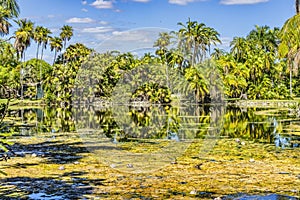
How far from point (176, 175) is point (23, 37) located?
4424 centimetres

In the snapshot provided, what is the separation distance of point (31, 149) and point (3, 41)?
5.17 meters

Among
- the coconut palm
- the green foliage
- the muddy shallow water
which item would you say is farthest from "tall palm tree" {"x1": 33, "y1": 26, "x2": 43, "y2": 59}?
the muddy shallow water

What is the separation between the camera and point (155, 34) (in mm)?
12883

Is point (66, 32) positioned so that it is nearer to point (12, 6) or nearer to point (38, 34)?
point (38, 34)

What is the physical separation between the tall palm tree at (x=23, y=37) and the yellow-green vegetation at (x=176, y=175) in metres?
39.8

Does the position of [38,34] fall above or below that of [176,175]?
above

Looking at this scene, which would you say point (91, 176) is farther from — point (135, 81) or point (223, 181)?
point (135, 81)

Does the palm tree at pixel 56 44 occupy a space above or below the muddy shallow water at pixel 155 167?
above

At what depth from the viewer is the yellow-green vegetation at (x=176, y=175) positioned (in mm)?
7148

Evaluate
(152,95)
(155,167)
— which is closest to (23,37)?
(152,95)

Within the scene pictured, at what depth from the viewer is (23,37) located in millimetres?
49656

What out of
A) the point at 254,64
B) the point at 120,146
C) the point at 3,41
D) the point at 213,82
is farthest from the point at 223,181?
the point at 254,64

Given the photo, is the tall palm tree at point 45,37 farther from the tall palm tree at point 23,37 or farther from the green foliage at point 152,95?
the green foliage at point 152,95

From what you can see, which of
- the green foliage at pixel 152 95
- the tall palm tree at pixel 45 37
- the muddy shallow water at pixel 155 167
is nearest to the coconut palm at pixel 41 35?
the tall palm tree at pixel 45 37
